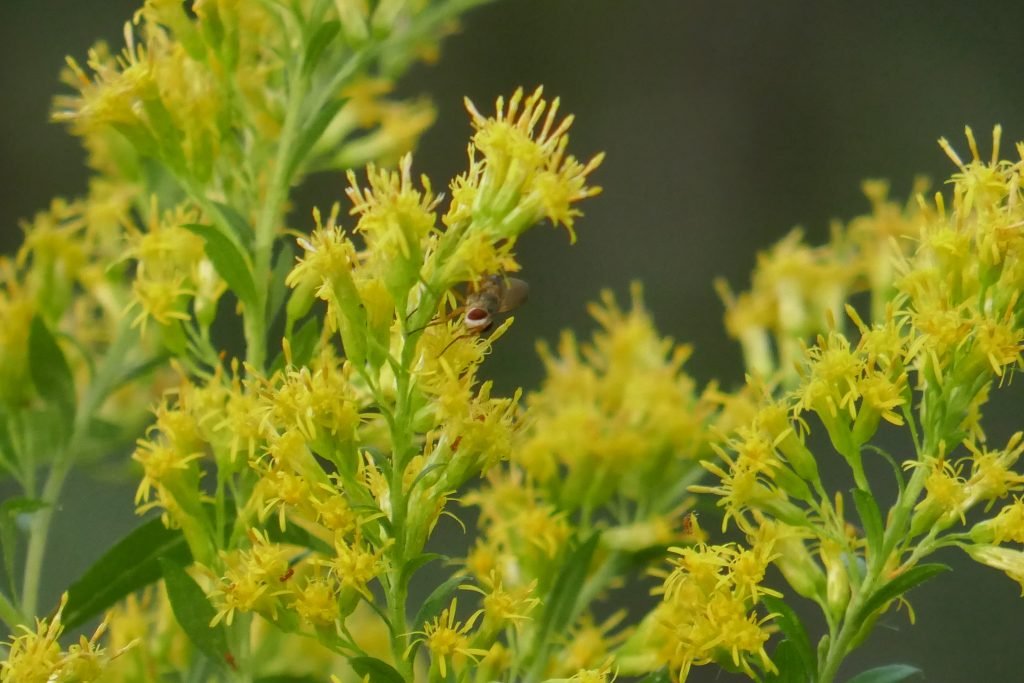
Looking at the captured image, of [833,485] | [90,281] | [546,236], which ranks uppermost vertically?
[546,236]

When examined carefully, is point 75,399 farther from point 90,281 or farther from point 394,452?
point 394,452

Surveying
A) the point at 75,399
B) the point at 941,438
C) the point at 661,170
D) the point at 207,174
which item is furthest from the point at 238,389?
the point at 661,170

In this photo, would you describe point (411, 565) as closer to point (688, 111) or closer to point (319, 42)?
point (319, 42)

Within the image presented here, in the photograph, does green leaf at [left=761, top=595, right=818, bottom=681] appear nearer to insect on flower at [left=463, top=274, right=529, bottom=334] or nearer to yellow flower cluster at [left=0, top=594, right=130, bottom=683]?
insect on flower at [left=463, top=274, right=529, bottom=334]

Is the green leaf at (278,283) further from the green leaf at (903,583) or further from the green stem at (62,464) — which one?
the green leaf at (903,583)

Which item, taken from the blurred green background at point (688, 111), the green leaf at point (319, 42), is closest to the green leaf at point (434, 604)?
the green leaf at point (319, 42)

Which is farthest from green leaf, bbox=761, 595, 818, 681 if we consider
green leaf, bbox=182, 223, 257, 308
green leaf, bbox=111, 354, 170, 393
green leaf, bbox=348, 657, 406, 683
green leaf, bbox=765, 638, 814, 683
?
green leaf, bbox=111, 354, 170, 393
